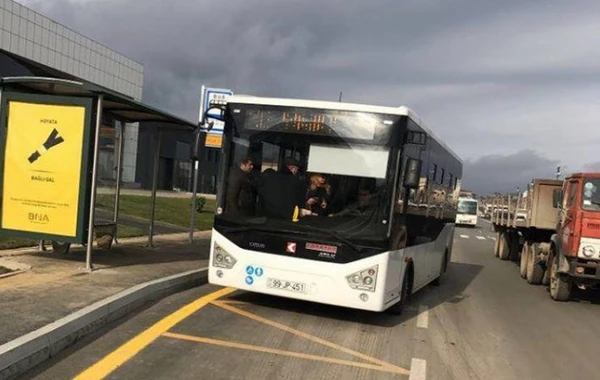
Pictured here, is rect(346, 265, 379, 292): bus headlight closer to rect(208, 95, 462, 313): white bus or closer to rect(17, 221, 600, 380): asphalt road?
rect(208, 95, 462, 313): white bus

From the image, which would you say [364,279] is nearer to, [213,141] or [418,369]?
[418,369]

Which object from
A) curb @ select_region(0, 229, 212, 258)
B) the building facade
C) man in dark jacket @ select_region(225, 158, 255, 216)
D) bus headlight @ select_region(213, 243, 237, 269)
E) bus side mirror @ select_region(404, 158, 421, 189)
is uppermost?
the building facade

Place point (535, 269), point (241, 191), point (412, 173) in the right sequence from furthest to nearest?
point (535, 269), point (241, 191), point (412, 173)

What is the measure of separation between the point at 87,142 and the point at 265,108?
3.01 metres

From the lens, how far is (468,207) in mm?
49781

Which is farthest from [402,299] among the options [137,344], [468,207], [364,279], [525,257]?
[468,207]

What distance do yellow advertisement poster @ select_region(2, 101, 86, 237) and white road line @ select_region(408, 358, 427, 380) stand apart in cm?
561

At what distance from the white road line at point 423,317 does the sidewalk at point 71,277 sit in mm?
3932

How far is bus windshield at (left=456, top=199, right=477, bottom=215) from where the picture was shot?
4969 centimetres

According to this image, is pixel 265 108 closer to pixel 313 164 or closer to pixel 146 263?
pixel 313 164

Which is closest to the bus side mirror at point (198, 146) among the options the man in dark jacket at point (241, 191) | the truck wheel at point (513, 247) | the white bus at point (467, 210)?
the man in dark jacket at point (241, 191)

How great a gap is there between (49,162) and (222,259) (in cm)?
342

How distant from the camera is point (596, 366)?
7.21 meters

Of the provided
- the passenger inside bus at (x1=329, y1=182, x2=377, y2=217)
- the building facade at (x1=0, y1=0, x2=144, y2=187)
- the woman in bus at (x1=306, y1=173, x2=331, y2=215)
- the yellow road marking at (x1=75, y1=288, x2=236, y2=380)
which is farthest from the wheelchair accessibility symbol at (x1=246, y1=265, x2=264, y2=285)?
the building facade at (x1=0, y1=0, x2=144, y2=187)
